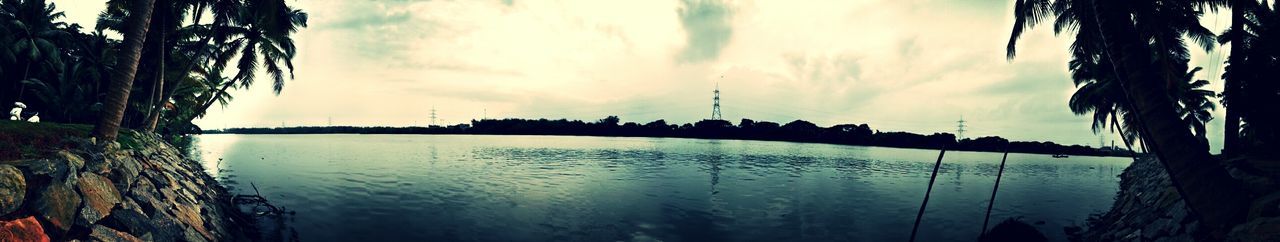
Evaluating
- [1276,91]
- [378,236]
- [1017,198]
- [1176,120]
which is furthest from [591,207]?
[1276,91]

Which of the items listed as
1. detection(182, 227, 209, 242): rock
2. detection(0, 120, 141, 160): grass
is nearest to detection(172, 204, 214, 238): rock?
detection(182, 227, 209, 242): rock

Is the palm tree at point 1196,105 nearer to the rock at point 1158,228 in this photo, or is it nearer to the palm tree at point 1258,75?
the palm tree at point 1258,75

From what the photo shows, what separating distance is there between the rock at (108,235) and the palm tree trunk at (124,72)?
7.92 meters

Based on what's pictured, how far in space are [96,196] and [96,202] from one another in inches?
11.6

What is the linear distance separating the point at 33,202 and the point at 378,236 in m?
8.85

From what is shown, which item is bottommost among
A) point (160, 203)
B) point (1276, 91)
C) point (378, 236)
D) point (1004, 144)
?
point (378, 236)

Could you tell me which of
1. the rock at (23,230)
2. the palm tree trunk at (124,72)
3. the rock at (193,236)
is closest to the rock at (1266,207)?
the rock at (23,230)

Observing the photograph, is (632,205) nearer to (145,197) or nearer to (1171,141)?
(145,197)

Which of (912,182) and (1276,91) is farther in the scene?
(912,182)

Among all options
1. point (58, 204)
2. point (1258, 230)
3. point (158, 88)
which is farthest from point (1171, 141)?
point (158, 88)

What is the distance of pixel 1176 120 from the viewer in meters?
11.3

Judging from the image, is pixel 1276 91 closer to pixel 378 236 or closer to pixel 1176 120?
pixel 1176 120

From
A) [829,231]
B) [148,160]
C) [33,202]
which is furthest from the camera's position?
[829,231]

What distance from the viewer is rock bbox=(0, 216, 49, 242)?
23.0ft
